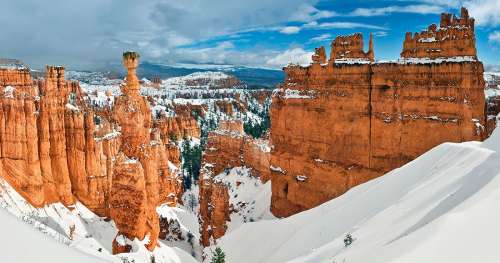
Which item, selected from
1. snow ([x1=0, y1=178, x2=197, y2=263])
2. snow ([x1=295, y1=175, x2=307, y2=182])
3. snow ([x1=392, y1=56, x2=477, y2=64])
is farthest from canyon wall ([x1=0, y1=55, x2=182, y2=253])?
snow ([x1=392, y1=56, x2=477, y2=64])

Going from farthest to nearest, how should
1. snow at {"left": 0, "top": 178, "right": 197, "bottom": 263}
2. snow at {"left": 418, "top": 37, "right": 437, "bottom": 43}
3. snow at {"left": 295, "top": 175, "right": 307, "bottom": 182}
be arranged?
snow at {"left": 295, "top": 175, "right": 307, "bottom": 182} → snow at {"left": 418, "top": 37, "right": 437, "bottom": 43} → snow at {"left": 0, "top": 178, "right": 197, "bottom": 263}

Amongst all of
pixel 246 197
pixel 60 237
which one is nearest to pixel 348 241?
pixel 60 237

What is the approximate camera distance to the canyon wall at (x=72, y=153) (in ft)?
63.4

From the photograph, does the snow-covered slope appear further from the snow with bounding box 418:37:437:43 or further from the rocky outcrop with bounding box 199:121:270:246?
the rocky outcrop with bounding box 199:121:270:246

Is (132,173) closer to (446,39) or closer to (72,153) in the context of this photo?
(72,153)

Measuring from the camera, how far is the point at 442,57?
1647cm

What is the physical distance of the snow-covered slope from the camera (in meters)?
5.96

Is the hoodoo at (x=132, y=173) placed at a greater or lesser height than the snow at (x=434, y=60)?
lesser

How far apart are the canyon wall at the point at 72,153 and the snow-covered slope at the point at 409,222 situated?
5017 mm

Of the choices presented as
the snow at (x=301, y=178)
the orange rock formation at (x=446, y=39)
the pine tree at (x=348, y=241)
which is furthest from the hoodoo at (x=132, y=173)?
the pine tree at (x=348, y=241)

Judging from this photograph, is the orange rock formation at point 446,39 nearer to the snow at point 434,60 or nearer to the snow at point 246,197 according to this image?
the snow at point 434,60

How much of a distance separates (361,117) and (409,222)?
11343mm

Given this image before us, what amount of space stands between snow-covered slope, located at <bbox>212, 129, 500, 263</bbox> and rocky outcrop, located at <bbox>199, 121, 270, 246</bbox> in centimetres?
934

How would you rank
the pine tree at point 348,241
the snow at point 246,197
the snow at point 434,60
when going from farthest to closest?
the snow at point 246,197
the snow at point 434,60
the pine tree at point 348,241
